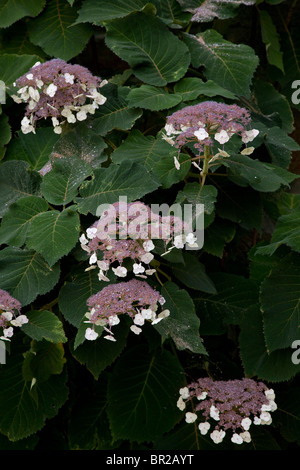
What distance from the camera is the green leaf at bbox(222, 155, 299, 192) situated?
183 cm

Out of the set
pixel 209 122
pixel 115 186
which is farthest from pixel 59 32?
pixel 209 122

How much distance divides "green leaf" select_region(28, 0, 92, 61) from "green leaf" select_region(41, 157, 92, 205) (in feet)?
1.77

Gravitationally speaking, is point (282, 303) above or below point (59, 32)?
below

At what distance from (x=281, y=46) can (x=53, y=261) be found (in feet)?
4.58

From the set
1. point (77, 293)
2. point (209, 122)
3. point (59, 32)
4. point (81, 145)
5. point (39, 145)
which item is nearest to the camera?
point (209, 122)

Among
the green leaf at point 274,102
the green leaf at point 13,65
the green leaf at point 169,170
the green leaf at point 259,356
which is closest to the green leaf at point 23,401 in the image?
the green leaf at point 259,356

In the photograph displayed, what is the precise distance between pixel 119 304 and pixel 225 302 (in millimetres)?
510

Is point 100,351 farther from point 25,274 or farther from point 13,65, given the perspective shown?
point 13,65

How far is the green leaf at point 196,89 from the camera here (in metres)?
2.01

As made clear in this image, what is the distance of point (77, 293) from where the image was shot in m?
1.75

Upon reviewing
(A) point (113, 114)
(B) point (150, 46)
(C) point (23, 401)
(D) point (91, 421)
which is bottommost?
(D) point (91, 421)

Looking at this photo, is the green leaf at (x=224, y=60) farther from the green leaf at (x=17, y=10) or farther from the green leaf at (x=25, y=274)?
the green leaf at (x=25, y=274)

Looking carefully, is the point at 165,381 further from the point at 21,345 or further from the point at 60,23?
the point at 60,23

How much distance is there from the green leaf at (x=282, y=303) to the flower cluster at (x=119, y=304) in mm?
340
